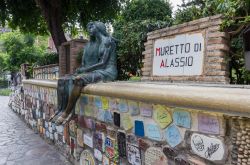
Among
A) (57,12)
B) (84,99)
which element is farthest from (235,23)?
(57,12)

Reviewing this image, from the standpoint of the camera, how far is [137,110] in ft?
8.54

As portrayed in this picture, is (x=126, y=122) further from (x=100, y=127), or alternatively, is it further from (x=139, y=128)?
(x=100, y=127)

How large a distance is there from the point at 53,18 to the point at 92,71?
15.3 feet

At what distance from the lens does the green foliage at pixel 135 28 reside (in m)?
4.26

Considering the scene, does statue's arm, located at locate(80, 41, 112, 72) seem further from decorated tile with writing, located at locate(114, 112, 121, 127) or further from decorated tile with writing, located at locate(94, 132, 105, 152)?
decorated tile with writing, located at locate(114, 112, 121, 127)

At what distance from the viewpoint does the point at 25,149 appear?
5430 millimetres


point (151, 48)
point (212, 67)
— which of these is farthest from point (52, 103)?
point (212, 67)

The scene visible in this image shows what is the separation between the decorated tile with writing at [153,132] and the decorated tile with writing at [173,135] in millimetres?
110

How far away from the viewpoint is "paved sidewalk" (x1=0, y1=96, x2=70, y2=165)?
15.3ft

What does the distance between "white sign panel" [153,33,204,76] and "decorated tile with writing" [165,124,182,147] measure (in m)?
0.90

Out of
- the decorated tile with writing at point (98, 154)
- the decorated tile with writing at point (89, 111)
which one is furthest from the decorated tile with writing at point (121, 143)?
the decorated tile with writing at point (89, 111)

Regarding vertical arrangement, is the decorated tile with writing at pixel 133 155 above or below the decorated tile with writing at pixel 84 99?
below

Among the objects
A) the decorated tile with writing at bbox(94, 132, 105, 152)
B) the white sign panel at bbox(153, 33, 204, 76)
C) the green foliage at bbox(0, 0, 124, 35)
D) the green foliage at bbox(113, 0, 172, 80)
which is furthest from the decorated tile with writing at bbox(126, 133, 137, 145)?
the green foliage at bbox(0, 0, 124, 35)

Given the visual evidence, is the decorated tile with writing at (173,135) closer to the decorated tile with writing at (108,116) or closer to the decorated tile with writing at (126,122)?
the decorated tile with writing at (126,122)
